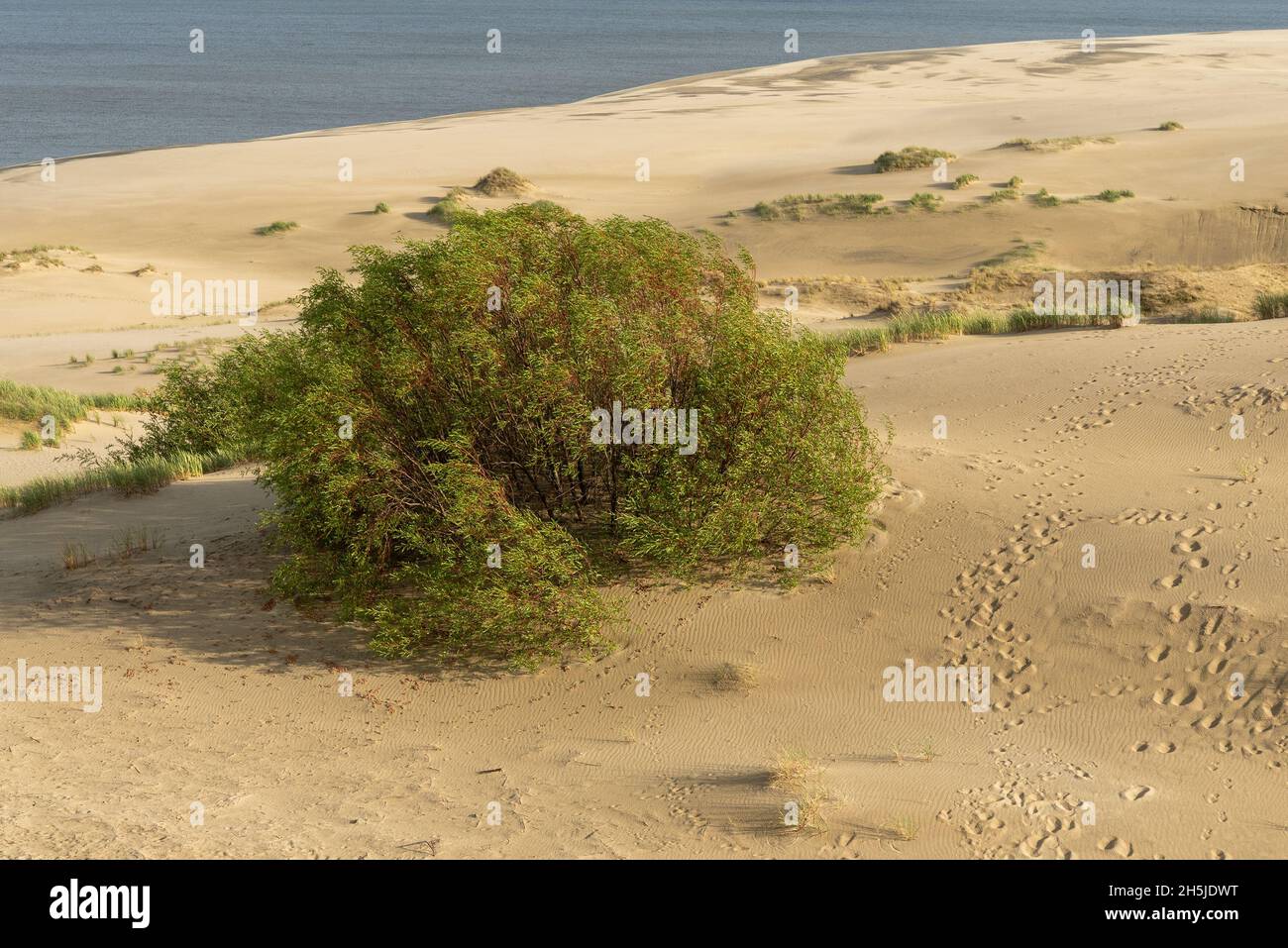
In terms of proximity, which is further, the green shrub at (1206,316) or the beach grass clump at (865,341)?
the green shrub at (1206,316)

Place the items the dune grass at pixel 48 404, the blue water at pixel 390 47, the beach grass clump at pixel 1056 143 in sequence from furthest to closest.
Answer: the blue water at pixel 390 47, the beach grass clump at pixel 1056 143, the dune grass at pixel 48 404

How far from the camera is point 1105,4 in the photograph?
554ft

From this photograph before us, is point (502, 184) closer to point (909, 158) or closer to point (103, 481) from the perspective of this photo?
point (909, 158)

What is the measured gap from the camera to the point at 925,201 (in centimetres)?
3888

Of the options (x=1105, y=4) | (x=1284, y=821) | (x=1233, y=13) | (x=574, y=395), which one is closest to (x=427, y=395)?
(x=574, y=395)

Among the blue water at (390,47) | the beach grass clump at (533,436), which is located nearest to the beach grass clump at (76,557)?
the beach grass clump at (533,436)

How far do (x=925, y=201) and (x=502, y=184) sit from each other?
46.6ft

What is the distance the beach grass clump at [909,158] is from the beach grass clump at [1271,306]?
23407 millimetres

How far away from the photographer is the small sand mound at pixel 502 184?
141 feet

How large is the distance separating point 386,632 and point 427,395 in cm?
215

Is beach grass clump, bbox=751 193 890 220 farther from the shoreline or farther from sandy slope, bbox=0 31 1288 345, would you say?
the shoreline

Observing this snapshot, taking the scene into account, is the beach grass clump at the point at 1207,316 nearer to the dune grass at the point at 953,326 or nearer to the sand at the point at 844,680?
the dune grass at the point at 953,326

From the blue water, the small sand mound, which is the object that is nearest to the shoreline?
the blue water

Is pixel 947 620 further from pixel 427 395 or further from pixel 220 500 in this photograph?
pixel 220 500
